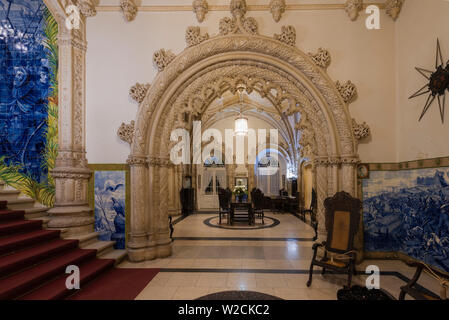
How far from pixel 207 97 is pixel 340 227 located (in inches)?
127

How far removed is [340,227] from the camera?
3.52 meters

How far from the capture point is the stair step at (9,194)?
409 centimetres

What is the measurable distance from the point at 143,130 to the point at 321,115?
3.39 meters

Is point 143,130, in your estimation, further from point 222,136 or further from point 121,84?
point 222,136

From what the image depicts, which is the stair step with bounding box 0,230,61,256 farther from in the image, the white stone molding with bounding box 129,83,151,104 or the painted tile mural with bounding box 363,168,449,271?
the painted tile mural with bounding box 363,168,449,271

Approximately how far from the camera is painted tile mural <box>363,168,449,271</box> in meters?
3.26

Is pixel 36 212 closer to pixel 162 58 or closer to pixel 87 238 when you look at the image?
pixel 87 238

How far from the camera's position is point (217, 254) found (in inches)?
177

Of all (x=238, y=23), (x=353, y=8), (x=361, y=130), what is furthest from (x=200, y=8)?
(x=361, y=130)

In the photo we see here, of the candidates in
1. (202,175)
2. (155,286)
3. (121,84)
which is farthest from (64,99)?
(202,175)

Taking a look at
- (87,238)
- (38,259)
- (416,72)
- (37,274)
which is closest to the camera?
(37,274)

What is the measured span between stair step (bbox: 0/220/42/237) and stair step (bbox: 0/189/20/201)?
0.85m

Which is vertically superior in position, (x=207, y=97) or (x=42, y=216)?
(x=207, y=97)

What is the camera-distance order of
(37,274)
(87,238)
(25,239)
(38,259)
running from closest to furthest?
(37,274)
(38,259)
(25,239)
(87,238)
